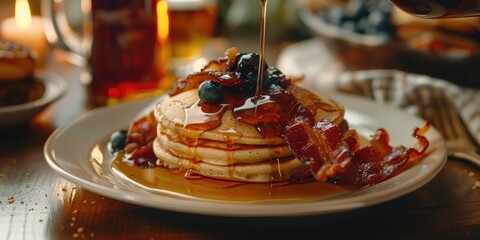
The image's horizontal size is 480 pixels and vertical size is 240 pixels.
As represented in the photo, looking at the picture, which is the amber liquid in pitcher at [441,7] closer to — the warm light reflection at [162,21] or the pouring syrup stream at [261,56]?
the pouring syrup stream at [261,56]

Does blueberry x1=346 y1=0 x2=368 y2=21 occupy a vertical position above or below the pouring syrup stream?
below

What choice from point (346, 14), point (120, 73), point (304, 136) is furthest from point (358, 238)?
point (346, 14)

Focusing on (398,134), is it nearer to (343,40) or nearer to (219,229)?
(219,229)

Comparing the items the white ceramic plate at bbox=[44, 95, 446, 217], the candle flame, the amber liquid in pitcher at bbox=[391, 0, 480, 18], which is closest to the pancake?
the white ceramic plate at bbox=[44, 95, 446, 217]

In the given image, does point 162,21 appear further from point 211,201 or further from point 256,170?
point 211,201

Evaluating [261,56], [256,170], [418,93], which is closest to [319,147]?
[256,170]

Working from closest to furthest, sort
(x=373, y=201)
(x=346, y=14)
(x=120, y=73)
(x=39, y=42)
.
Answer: (x=373, y=201) < (x=120, y=73) < (x=346, y=14) < (x=39, y=42)

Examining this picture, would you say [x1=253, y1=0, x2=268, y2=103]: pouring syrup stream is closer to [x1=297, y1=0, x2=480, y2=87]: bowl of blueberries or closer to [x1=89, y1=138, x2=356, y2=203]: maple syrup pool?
[x1=89, y1=138, x2=356, y2=203]: maple syrup pool
